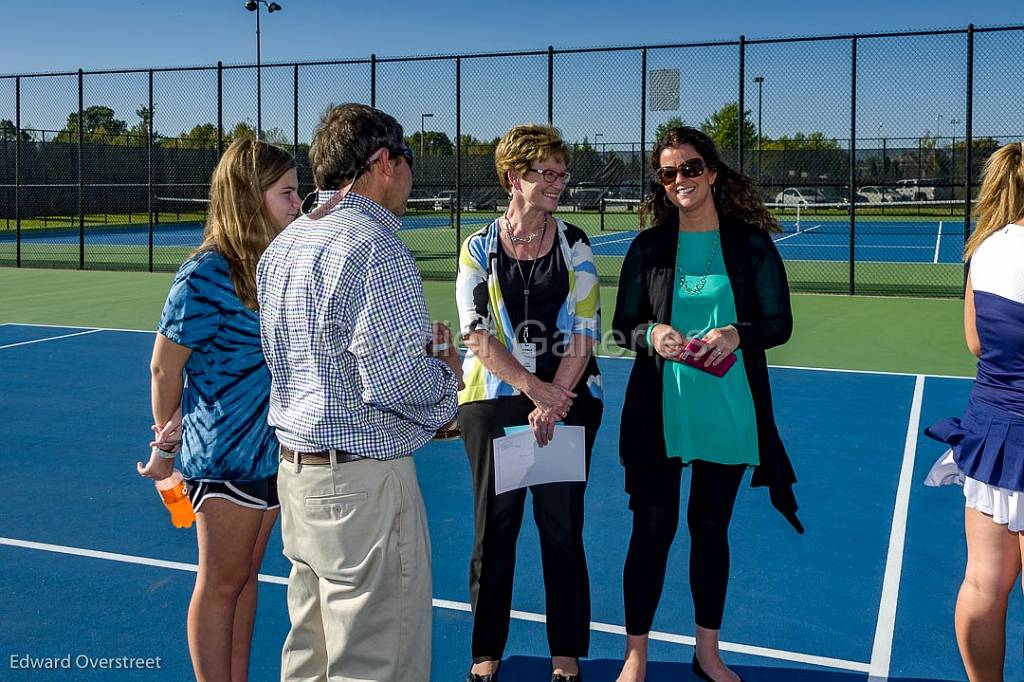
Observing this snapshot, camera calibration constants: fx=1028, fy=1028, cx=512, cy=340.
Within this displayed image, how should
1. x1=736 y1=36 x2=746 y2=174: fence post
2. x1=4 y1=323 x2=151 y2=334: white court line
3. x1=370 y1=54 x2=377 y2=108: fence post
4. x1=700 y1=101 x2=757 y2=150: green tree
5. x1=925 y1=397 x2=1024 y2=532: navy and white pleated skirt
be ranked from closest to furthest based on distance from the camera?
x1=925 y1=397 x2=1024 y2=532: navy and white pleated skirt → x1=4 y1=323 x2=151 y2=334: white court line → x1=736 y1=36 x2=746 y2=174: fence post → x1=370 y1=54 x2=377 y2=108: fence post → x1=700 y1=101 x2=757 y2=150: green tree

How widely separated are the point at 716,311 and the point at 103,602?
2.94m

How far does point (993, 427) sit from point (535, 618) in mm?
2125

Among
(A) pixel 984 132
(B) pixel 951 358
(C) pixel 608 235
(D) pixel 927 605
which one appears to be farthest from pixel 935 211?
(D) pixel 927 605

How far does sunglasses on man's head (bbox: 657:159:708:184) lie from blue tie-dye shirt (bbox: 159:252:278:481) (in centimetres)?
164

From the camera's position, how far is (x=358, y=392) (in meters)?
2.69

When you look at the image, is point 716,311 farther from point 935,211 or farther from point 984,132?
point 935,211

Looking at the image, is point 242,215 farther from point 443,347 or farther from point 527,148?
point 527,148

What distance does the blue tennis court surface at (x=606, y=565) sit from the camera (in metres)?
4.06

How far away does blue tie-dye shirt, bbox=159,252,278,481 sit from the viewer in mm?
3139

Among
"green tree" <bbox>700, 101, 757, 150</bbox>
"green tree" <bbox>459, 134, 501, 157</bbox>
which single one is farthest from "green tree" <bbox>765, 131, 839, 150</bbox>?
"green tree" <bbox>459, 134, 501, 157</bbox>

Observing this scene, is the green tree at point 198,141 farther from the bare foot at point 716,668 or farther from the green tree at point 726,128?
the bare foot at point 716,668

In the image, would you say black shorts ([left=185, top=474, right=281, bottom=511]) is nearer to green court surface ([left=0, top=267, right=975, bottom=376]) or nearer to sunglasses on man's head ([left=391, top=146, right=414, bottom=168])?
sunglasses on man's head ([left=391, top=146, right=414, bottom=168])

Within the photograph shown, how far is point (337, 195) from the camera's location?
275 centimetres

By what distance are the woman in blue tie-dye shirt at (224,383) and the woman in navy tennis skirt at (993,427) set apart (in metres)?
2.17
